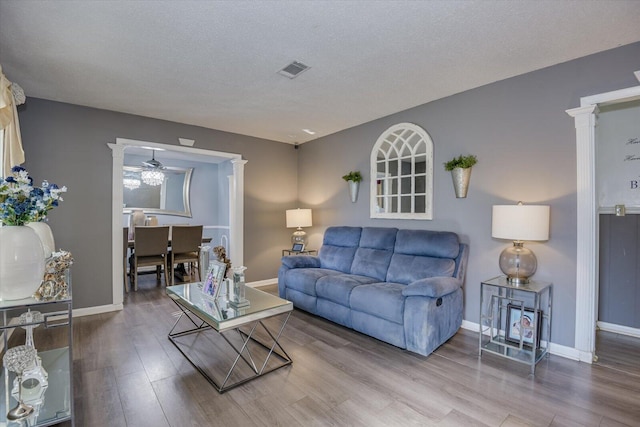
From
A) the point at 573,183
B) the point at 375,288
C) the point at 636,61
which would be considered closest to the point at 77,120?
the point at 375,288

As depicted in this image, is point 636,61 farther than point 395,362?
No

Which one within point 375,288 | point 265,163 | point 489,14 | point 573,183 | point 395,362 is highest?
point 489,14

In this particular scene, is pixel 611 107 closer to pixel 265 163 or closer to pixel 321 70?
pixel 321 70

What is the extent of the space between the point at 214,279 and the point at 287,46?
2.04 m

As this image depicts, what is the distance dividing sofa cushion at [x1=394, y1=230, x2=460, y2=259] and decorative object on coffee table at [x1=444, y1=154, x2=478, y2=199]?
475 millimetres

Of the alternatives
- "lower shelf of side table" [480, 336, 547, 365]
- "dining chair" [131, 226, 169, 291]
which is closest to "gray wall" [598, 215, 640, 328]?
"lower shelf of side table" [480, 336, 547, 365]

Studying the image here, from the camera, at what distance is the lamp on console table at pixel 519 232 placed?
2.47m

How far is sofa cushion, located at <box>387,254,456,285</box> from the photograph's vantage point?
121 inches

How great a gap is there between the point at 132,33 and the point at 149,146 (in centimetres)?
221

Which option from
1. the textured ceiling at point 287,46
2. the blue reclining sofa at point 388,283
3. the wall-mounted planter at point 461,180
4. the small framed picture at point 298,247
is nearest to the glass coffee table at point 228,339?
the blue reclining sofa at point 388,283

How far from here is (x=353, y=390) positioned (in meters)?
2.12

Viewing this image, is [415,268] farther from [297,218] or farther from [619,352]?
[297,218]

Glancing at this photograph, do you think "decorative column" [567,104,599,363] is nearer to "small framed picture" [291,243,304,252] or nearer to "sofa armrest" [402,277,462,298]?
"sofa armrest" [402,277,462,298]

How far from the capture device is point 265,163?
17.4ft
